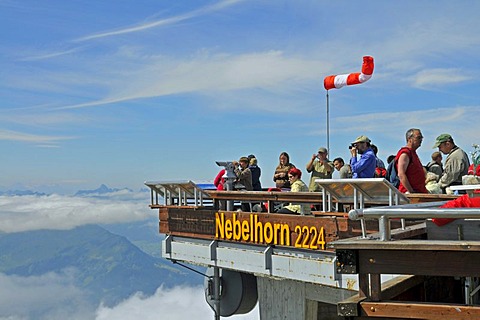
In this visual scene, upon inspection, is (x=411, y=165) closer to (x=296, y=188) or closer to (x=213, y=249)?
(x=296, y=188)

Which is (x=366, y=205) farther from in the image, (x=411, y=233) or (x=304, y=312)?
(x=411, y=233)

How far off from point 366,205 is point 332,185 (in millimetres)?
720

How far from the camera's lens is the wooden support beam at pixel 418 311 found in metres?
4.84

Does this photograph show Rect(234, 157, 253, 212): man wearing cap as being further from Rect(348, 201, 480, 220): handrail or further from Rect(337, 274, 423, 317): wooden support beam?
Rect(348, 201, 480, 220): handrail

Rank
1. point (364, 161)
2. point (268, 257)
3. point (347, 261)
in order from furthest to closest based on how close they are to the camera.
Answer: point (268, 257) → point (364, 161) → point (347, 261)

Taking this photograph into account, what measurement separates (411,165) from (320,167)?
11.8 ft

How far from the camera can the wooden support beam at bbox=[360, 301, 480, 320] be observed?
15.9 ft

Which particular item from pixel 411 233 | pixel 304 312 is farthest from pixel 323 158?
pixel 411 233

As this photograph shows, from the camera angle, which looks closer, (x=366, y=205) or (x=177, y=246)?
(x=366, y=205)

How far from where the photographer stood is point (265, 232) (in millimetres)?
11453

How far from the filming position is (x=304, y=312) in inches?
436

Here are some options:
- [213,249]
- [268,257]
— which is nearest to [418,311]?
[268,257]

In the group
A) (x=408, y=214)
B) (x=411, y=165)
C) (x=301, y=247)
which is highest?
(x=411, y=165)

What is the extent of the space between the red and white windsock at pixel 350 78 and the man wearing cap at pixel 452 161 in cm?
411
